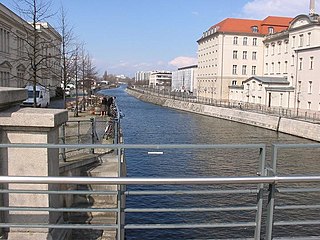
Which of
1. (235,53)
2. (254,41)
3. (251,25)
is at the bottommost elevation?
(235,53)

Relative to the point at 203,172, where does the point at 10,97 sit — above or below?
above

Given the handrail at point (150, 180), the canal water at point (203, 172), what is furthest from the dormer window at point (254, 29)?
the handrail at point (150, 180)

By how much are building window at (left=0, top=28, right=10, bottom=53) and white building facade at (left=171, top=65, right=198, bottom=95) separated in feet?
253

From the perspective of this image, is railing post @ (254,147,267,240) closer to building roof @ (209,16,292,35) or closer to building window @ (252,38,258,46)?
building roof @ (209,16,292,35)

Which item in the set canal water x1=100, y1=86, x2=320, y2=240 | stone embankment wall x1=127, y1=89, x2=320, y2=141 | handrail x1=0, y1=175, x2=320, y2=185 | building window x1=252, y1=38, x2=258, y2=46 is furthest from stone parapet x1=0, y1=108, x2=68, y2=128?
building window x1=252, y1=38, x2=258, y2=46

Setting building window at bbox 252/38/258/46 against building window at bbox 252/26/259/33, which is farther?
building window at bbox 252/26/259/33

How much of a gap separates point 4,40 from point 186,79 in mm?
99111

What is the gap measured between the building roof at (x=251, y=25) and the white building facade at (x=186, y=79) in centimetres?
3244

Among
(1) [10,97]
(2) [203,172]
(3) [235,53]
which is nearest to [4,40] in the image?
(2) [203,172]

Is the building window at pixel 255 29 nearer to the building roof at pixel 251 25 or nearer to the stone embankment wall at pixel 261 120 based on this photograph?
the building roof at pixel 251 25

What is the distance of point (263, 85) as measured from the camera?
59.6 metres

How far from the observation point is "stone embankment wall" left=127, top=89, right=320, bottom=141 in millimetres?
35956

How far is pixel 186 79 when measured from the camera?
14012cm

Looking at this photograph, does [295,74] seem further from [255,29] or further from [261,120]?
[255,29]
